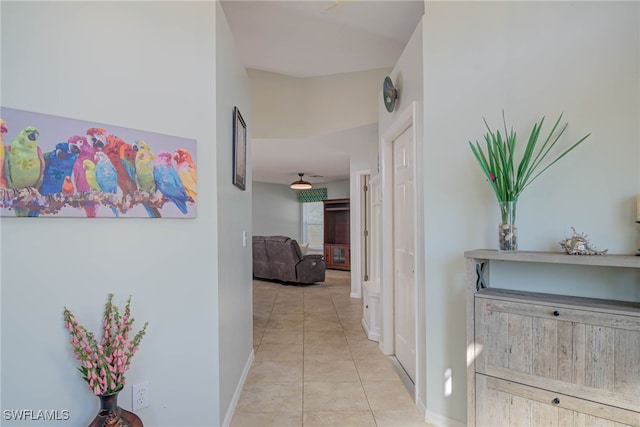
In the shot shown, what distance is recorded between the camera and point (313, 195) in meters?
9.58

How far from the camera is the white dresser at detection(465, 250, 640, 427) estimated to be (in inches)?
53.7

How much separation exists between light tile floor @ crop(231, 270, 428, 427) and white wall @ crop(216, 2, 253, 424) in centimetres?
22

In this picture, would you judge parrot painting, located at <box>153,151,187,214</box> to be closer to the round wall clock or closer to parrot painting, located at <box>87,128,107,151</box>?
parrot painting, located at <box>87,128,107,151</box>

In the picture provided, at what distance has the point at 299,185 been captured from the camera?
7.29 metres

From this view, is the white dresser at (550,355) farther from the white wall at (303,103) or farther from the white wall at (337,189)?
the white wall at (337,189)

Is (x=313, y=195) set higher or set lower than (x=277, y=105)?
lower

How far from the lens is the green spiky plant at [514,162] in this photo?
5.51ft

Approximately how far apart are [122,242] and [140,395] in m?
0.76

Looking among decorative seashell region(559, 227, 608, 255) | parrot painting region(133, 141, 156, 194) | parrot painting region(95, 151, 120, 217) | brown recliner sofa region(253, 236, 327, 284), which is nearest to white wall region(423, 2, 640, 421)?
decorative seashell region(559, 227, 608, 255)

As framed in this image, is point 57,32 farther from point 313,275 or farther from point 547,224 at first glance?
point 313,275

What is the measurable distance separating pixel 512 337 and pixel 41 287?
83.8 inches

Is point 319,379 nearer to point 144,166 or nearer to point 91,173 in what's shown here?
point 144,166

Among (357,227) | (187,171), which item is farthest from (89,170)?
(357,227)

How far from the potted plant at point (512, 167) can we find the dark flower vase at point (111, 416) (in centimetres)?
190
